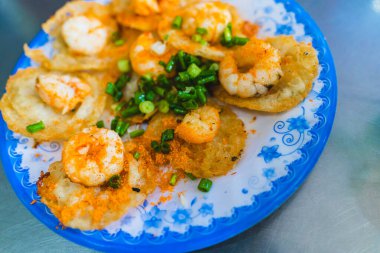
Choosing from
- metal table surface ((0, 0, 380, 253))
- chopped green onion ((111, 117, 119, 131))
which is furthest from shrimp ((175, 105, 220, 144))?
metal table surface ((0, 0, 380, 253))

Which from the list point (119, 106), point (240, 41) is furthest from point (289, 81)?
point (119, 106)

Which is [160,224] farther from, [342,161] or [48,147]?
[342,161]

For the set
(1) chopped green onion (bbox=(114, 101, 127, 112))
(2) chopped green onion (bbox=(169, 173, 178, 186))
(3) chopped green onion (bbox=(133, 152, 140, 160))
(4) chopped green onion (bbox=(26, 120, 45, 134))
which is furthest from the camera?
(1) chopped green onion (bbox=(114, 101, 127, 112))

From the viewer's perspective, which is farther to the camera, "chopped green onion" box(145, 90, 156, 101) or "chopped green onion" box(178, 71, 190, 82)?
→ "chopped green onion" box(145, 90, 156, 101)

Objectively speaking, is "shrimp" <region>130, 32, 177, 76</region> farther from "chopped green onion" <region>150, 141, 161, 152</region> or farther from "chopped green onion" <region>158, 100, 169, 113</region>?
"chopped green onion" <region>150, 141, 161, 152</region>

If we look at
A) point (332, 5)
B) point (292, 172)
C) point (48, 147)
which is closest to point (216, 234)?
Answer: point (292, 172)

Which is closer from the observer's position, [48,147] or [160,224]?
[160,224]

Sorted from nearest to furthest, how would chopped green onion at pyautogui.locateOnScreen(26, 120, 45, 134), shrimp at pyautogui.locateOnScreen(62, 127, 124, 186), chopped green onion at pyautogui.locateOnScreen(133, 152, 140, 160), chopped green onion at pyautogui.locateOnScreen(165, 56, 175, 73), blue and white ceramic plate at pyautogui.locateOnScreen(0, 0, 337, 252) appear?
blue and white ceramic plate at pyautogui.locateOnScreen(0, 0, 337, 252)
shrimp at pyautogui.locateOnScreen(62, 127, 124, 186)
chopped green onion at pyautogui.locateOnScreen(133, 152, 140, 160)
chopped green onion at pyautogui.locateOnScreen(26, 120, 45, 134)
chopped green onion at pyautogui.locateOnScreen(165, 56, 175, 73)
